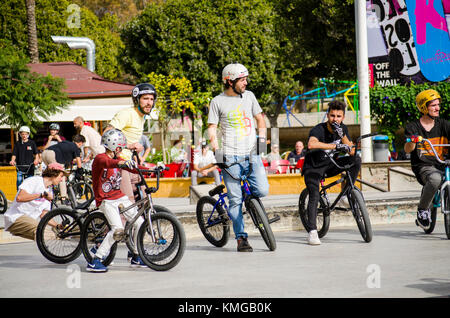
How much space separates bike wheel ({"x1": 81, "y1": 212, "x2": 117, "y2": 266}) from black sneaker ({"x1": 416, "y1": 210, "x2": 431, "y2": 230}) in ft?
12.6

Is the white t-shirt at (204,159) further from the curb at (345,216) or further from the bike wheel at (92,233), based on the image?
the bike wheel at (92,233)

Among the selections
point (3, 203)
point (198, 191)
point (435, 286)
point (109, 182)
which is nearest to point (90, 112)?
point (3, 203)

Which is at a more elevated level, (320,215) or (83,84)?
(83,84)

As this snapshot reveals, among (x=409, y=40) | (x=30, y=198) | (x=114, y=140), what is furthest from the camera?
(x=409, y=40)

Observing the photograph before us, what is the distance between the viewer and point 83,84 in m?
23.2

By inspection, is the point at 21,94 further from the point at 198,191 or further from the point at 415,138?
the point at 415,138

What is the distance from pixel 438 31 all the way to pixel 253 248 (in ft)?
29.9

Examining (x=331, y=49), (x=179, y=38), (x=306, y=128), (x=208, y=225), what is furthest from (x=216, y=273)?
(x=306, y=128)

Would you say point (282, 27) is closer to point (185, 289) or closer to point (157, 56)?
point (157, 56)

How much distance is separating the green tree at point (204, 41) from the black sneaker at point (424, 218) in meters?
31.3

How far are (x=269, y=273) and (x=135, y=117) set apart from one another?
7.40ft

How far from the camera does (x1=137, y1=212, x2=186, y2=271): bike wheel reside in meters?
6.50

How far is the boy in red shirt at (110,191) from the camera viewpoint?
666 centimetres

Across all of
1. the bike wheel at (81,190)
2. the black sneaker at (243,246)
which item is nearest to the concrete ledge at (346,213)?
the black sneaker at (243,246)
